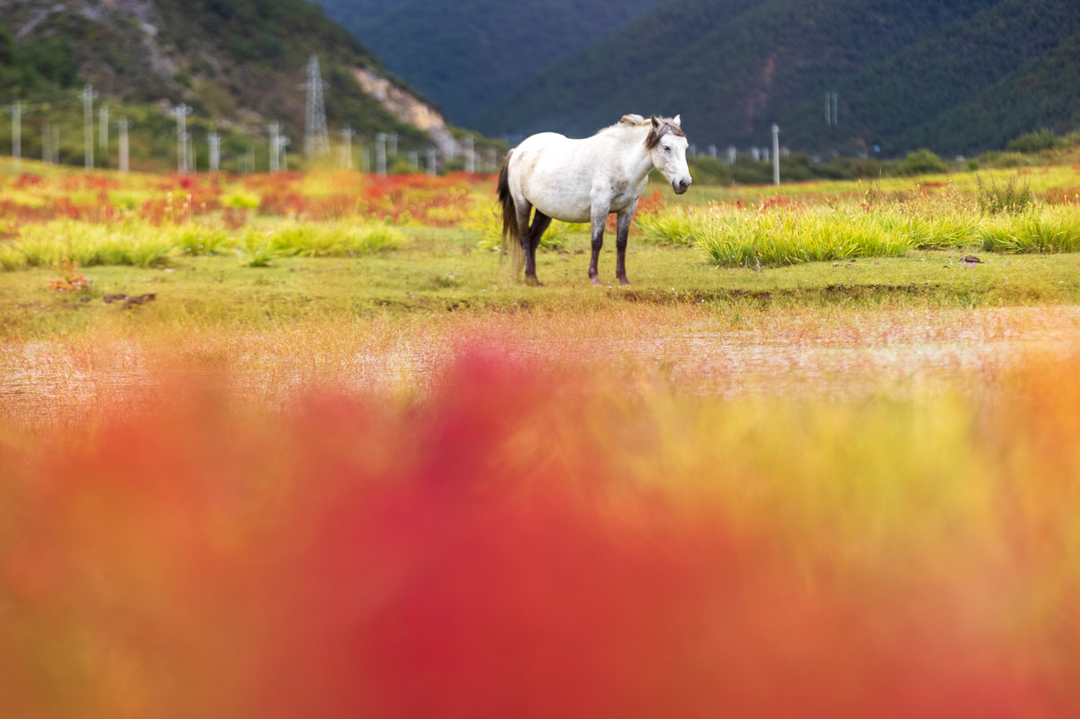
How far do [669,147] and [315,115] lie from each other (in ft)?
199

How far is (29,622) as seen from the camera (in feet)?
5.62

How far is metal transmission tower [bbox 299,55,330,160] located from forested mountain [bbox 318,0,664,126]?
33.6 meters

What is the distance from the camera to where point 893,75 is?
12836 millimetres

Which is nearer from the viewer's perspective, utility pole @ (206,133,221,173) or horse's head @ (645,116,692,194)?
horse's head @ (645,116,692,194)

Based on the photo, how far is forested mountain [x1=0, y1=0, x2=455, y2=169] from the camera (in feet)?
250

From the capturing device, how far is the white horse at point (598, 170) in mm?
7219

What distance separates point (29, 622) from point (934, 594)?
1582 mm

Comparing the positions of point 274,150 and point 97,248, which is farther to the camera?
point 274,150

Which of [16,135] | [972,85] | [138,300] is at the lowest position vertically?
[138,300]

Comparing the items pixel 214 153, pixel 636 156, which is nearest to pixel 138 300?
pixel 636 156

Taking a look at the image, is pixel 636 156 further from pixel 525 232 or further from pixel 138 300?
pixel 138 300

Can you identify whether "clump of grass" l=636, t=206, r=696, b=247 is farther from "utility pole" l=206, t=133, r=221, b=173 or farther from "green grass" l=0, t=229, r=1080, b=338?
"utility pole" l=206, t=133, r=221, b=173

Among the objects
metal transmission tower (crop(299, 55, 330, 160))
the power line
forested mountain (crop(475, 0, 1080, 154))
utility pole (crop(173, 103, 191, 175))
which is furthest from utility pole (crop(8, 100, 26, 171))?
forested mountain (crop(475, 0, 1080, 154))

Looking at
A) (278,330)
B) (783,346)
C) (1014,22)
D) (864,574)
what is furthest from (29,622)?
(1014,22)
